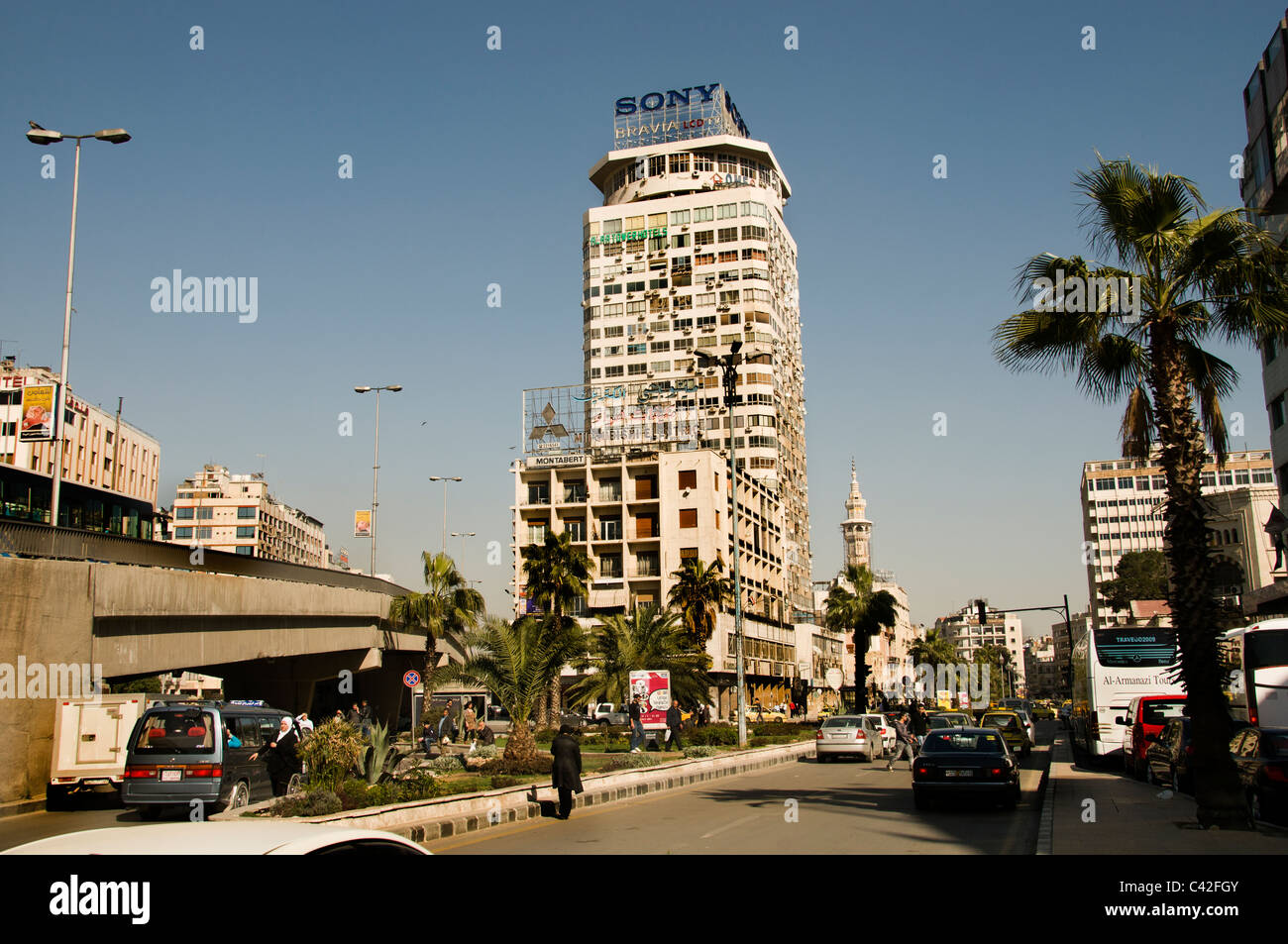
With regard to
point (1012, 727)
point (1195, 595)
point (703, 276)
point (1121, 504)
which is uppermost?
point (703, 276)

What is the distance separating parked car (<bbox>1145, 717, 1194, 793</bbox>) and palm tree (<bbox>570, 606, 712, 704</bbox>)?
23333 millimetres

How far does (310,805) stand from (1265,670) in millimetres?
22846

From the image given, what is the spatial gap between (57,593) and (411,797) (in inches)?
417

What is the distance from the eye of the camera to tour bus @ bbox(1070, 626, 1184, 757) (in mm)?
29875

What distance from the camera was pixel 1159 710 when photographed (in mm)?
27484

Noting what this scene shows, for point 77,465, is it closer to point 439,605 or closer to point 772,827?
point 439,605

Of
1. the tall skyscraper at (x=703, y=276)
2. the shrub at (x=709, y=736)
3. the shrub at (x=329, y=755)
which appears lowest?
the shrub at (x=709, y=736)

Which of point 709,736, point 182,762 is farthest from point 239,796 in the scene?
point 709,736

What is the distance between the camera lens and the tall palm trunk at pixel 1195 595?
13.7m

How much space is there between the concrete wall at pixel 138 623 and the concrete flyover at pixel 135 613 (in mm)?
29

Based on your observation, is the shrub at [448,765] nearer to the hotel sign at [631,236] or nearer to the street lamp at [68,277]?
the street lamp at [68,277]

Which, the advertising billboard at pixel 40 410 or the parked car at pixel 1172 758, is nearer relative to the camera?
the parked car at pixel 1172 758

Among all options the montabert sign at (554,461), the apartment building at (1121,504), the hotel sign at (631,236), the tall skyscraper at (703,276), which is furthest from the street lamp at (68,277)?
the apartment building at (1121,504)
